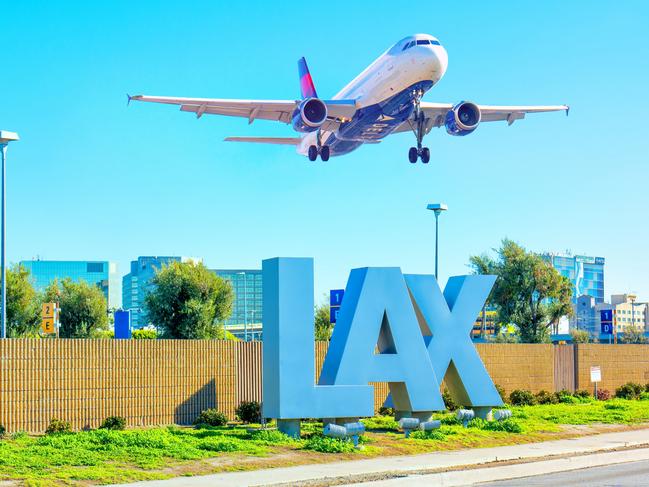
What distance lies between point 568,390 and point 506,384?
171 inches

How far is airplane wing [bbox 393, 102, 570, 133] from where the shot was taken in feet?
153

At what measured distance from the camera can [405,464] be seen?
1834 cm

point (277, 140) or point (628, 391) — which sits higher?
point (277, 140)

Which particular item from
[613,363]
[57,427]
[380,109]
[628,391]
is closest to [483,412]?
[57,427]

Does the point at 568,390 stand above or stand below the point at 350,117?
below

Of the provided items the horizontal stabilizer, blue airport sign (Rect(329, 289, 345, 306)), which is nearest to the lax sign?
blue airport sign (Rect(329, 289, 345, 306))

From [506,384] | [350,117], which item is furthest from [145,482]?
[350,117]

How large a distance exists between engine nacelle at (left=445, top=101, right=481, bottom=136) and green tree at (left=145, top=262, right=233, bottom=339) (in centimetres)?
1739

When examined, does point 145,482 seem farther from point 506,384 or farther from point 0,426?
point 506,384

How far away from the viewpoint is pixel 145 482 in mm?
15539

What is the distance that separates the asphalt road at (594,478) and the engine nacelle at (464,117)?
82.1ft

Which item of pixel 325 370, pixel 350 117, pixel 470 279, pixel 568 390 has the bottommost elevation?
pixel 568 390

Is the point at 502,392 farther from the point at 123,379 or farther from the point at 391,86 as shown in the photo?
the point at 123,379

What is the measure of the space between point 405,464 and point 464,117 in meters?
26.7
